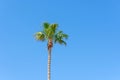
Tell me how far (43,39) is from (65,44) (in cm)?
317

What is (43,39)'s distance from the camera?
167125 mm

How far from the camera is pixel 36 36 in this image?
167625 mm

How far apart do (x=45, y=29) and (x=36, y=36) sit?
1640 millimetres

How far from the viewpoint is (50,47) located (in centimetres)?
16600

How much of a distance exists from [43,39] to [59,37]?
230cm

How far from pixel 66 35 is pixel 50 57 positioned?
4280 millimetres

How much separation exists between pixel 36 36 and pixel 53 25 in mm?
2857

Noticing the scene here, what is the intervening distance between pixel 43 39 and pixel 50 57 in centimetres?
286

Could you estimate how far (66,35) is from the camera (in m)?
168

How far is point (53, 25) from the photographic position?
167250 mm

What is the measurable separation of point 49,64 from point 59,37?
446 centimetres

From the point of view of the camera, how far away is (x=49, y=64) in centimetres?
16562

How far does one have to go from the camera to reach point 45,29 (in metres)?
167

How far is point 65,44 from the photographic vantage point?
168m
